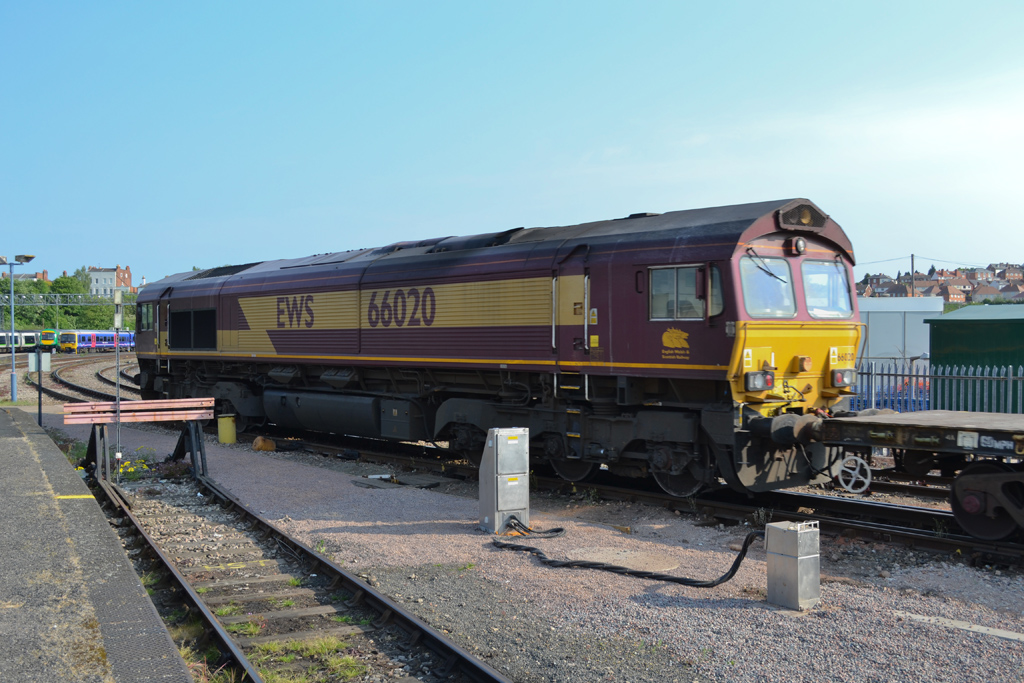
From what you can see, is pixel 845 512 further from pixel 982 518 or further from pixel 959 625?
pixel 959 625

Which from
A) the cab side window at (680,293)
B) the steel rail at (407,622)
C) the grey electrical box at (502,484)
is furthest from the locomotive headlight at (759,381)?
the steel rail at (407,622)

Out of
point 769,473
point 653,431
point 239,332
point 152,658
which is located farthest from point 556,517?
point 239,332

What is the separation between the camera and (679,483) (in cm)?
1073

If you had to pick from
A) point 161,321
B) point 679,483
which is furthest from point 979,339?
point 161,321

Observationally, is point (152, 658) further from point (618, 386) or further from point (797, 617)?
point (618, 386)

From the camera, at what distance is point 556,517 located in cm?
1060

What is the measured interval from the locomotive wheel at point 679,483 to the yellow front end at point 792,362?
1.32 m

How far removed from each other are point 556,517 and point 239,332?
10.8 m

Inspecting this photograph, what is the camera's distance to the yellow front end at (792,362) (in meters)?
9.68

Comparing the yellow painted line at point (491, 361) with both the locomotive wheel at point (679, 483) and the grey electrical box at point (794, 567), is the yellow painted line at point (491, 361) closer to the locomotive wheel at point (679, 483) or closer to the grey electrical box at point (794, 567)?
the locomotive wheel at point (679, 483)


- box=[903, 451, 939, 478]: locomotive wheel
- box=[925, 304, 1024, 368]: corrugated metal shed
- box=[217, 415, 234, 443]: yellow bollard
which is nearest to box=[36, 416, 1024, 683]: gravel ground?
box=[903, 451, 939, 478]: locomotive wheel

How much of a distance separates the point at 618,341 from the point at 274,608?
18.3 ft

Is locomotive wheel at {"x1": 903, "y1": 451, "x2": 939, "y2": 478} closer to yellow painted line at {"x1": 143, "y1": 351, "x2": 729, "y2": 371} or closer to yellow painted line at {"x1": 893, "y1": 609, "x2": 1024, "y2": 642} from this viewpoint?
yellow painted line at {"x1": 143, "y1": 351, "x2": 729, "y2": 371}

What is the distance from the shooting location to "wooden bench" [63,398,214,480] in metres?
12.6
